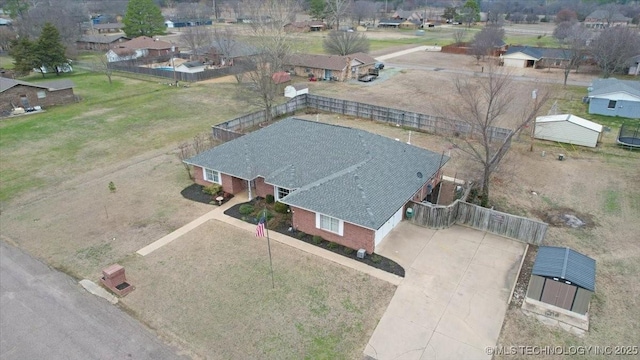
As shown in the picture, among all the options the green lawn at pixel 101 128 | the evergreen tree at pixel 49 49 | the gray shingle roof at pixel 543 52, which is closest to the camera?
the green lawn at pixel 101 128

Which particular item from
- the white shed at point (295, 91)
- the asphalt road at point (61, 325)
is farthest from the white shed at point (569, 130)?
the asphalt road at point (61, 325)

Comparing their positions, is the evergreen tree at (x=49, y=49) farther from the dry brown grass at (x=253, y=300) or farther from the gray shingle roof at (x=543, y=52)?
the gray shingle roof at (x=543, y=52)

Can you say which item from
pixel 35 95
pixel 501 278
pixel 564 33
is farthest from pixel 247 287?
pixel 564 33

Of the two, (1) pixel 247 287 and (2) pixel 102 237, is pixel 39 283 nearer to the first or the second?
(2) pixel 102 237

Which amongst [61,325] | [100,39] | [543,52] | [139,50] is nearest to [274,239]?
[61,325]

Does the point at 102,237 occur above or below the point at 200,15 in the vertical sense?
below

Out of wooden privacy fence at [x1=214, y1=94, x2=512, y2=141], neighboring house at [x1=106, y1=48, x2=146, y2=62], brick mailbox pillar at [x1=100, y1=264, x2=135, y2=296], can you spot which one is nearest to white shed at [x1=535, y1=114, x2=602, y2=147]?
wooden privacy fence at [x1=214, y1=94, x2=512, y2=141]

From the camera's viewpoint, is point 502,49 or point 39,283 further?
point 502,49

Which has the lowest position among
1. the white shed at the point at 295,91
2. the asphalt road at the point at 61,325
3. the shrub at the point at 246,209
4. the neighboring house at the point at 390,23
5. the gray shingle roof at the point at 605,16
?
the asphalt road at the point at 61,325
